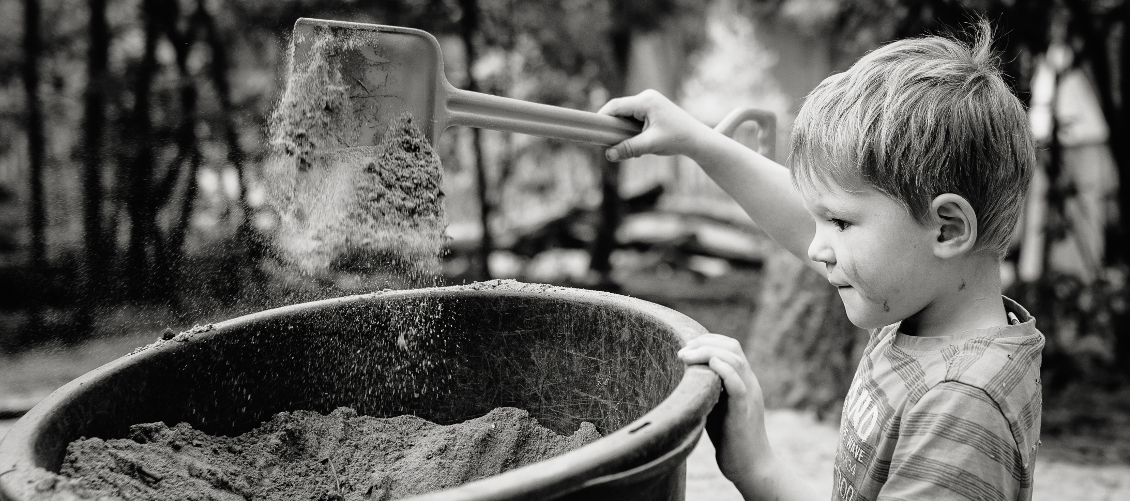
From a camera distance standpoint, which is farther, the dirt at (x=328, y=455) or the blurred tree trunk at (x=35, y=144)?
the blurred tree trunk at (x=35, y=144)

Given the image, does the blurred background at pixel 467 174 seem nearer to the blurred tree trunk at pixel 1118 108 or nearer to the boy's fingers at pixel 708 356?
the blurred tree trunk at pixel 1118 108

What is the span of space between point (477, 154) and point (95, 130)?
218 centimetres

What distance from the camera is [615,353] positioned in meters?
1.33

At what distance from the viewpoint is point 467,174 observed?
18.6ft

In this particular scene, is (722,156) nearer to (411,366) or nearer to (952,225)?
(952,225)

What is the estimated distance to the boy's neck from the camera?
1057 mm

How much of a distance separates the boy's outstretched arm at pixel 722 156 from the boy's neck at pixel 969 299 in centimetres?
45

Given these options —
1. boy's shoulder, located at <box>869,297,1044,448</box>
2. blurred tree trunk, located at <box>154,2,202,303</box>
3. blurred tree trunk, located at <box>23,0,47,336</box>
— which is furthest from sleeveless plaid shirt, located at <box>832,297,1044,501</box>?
blurred tree trunk, located at <box>23,0,47,336</box>

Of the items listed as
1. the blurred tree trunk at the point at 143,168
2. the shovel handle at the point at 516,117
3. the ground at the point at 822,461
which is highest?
the shovel handle at the point at 516,117

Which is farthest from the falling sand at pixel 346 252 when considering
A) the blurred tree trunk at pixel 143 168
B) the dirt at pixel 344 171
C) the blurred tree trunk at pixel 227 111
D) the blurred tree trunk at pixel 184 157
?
the blurred tree trunk at pixel 143 168

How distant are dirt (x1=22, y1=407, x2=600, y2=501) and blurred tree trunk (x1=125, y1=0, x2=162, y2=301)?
362 cm

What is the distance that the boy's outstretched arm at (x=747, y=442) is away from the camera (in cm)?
104

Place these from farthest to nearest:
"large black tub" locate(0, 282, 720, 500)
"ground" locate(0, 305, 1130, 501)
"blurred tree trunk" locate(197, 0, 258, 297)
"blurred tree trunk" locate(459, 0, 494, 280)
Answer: "blurred tree trunk" locate(459, 0, 494, 280) → "blurred tree trunk" locate(197, 0, 258, 297) → "ground" locate(0, 305, 1130, 501) → "large black tub" locate(0, 282, 720, 500)

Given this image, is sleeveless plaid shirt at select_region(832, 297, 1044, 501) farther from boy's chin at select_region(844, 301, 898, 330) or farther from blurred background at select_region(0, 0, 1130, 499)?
blurred background at select_region(0, 0, 1130, 499)
